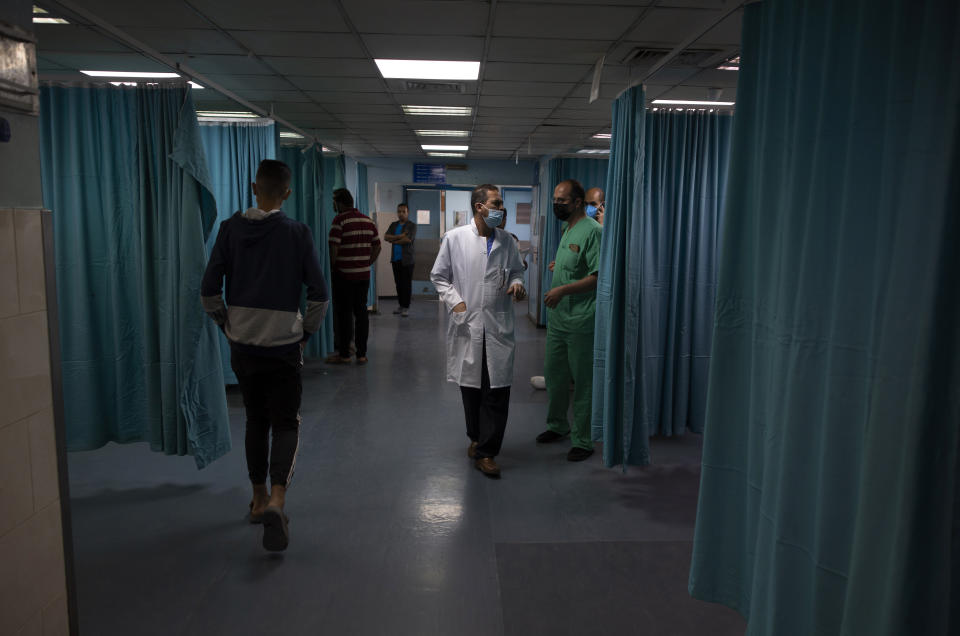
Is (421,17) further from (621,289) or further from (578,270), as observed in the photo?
(621,289)

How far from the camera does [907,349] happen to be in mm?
1021

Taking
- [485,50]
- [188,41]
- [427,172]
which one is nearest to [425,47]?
[485,50]

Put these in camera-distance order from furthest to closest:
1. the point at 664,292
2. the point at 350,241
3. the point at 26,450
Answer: the point at 350,241
the point at 664,292
the point at 26,450

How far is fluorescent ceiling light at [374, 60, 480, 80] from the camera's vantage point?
153 inches

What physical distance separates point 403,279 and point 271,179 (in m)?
6.09

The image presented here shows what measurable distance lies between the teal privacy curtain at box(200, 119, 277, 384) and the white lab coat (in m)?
2.09

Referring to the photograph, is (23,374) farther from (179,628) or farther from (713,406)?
(713,406)

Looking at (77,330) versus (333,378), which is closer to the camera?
(77,330)

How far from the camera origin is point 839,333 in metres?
1.26

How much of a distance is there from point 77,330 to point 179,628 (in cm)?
171

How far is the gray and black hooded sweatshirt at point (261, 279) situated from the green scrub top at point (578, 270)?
1.50 meters

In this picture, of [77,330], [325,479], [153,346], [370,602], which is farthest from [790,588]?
[77,330]

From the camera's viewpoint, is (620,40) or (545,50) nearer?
(620,40)

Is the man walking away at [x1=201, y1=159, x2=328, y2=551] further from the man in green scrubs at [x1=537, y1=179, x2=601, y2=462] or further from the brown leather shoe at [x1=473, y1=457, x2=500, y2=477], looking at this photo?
the man in green scrubs at [x1=537, y1=179, x2=601, y2=462]
